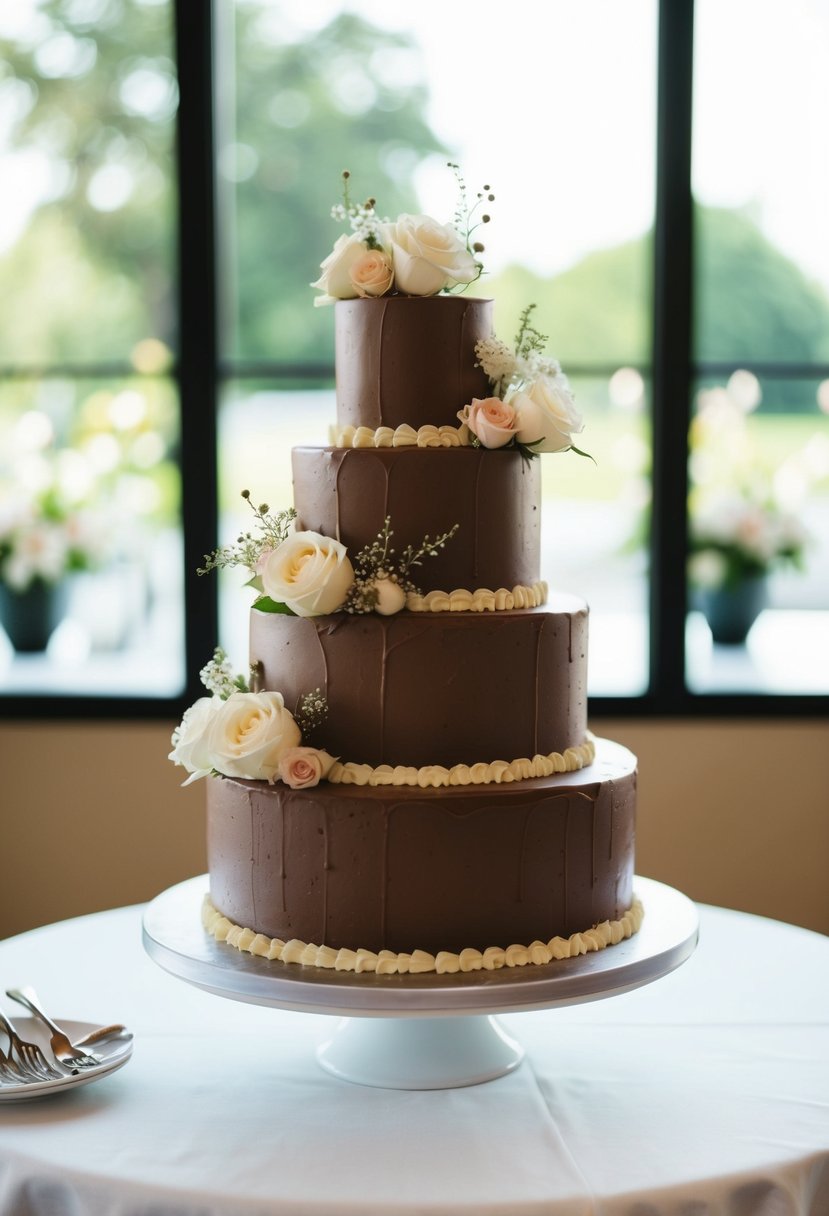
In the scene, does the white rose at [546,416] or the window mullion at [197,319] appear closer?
the white rose at [546,416]

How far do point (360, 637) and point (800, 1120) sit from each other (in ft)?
2.79

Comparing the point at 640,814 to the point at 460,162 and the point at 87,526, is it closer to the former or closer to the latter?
the point at 87,526

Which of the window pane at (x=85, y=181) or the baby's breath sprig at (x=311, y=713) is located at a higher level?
the window pane at (x=85, y=181)

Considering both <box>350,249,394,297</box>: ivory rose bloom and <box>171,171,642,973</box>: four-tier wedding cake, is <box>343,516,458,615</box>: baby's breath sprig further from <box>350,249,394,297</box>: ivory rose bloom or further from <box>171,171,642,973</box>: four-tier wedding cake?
<box>350,249,394,297</box>: ivory rose bloom

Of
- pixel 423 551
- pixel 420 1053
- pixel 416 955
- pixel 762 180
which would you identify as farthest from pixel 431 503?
pixel 762 180

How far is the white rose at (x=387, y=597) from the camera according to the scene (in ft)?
6.33

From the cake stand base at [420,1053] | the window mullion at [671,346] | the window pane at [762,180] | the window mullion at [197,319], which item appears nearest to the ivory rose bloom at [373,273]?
the cake stand base at [420,1053]

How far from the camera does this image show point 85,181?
12.6 ft

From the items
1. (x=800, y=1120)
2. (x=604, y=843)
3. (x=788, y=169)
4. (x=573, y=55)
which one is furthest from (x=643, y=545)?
(x=800, y=1120)

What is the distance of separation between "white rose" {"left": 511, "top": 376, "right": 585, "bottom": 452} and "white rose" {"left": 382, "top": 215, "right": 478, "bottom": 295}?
0.66ft

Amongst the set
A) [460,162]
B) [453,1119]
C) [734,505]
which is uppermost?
[460,162]

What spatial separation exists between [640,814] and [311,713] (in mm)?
2024

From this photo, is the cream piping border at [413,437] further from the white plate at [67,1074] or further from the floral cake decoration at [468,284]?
the white plate at [67,1074]

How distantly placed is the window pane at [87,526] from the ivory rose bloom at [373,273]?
1.84 meters
